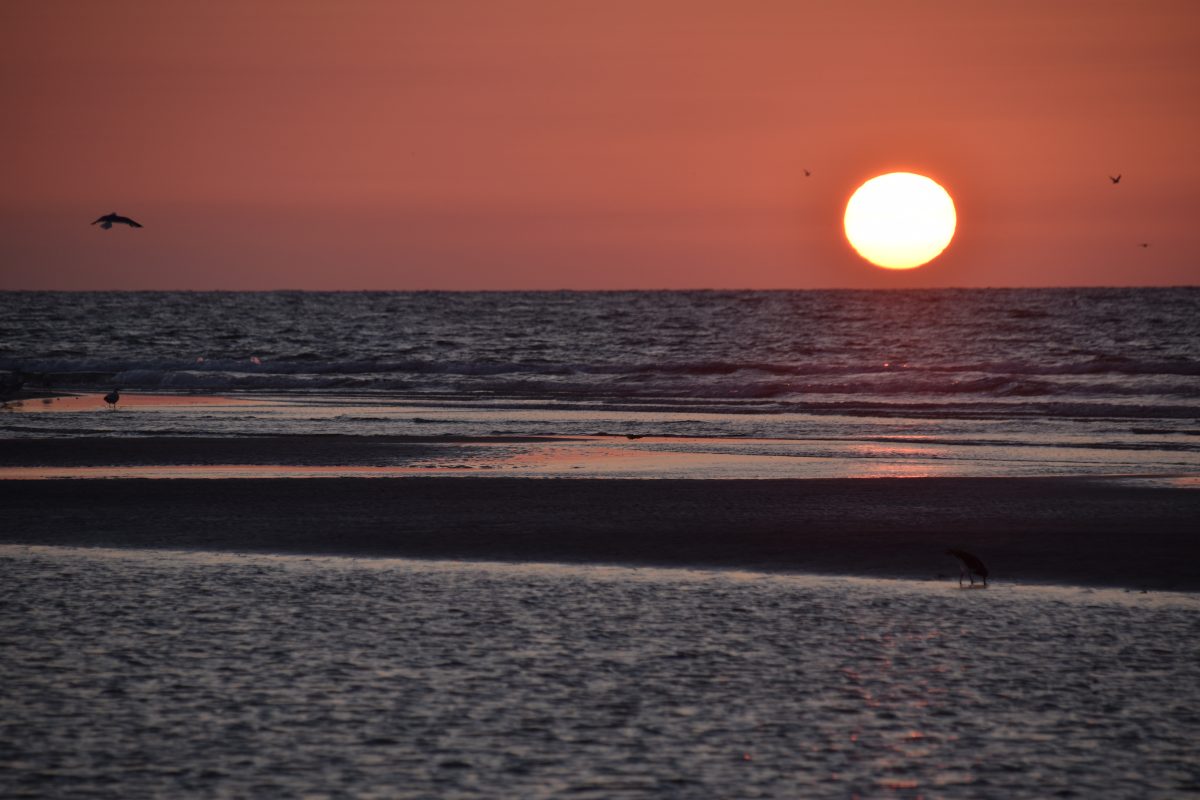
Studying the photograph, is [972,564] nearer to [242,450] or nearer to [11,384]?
[242,450]

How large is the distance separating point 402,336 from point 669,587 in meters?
80.9

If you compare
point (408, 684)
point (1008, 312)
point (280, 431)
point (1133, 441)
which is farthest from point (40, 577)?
point (1008, 312)

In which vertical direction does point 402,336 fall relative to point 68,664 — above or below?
above

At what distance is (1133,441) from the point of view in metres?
27.0

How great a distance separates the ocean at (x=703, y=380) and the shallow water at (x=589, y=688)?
10393 mm

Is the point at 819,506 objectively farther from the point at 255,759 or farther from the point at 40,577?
the point at 255,759

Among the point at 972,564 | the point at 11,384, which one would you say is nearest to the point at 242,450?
the point at 972,564

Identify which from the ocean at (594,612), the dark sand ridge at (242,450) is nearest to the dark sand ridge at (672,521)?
the ocean at (594,612)

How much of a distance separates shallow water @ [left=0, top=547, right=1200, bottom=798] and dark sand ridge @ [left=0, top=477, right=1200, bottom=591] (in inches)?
62.6

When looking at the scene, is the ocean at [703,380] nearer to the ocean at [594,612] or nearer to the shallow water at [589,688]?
the ocean at [594,612]

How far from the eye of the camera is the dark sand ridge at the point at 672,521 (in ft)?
42.9

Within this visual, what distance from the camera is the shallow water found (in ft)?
21.4

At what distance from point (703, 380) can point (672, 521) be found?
35261 mm

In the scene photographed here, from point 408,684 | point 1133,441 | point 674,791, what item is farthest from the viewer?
point 1133,441
